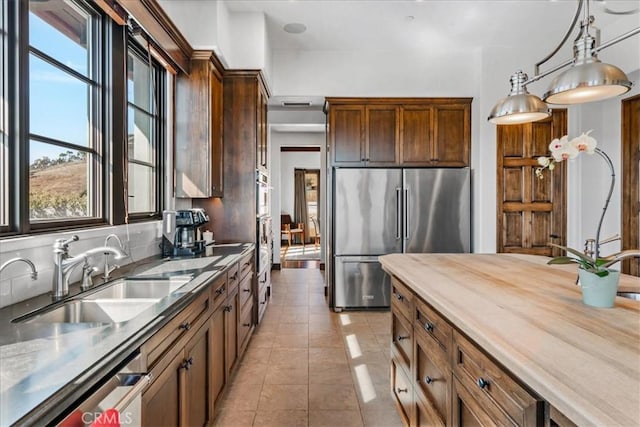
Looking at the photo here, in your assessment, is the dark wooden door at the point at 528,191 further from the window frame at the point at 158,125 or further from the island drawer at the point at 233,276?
the window frame at the point at 158,125

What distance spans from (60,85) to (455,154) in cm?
387

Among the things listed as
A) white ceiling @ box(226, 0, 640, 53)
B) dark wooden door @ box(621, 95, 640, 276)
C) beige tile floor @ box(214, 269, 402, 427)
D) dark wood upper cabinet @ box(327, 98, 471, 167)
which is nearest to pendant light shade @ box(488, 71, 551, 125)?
white ceiling @ box(226, 0, 640, 53)

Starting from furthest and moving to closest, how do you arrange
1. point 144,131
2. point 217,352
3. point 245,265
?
point 245,265 → point 144,131 → point 217,352

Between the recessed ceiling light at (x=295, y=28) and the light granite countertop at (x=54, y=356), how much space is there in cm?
322

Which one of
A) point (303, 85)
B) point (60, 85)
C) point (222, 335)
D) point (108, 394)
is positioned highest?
point (303, 85)

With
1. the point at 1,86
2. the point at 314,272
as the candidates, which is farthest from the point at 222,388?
the point at 314,272

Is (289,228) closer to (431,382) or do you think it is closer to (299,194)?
(299,194)

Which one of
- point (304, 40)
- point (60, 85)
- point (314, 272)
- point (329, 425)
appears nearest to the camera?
point (60, 85)

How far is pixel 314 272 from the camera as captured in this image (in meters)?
7.00

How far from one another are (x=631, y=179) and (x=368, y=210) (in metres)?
2.81

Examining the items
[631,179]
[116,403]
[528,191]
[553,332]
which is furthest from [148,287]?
[631,179]

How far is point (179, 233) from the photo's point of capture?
282 cm

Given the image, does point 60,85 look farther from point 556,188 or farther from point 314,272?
point 314,272

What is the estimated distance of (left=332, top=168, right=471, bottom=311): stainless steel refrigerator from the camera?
14.4 ft
